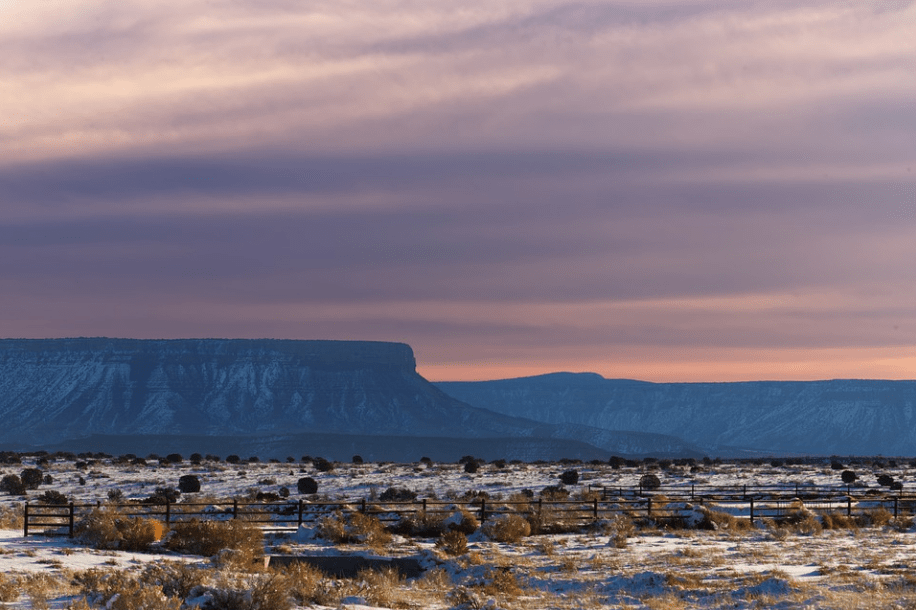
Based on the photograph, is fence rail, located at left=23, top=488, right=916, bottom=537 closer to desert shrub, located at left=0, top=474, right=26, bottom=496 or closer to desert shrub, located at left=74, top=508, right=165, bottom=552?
desert shrub, located at left=74, top=508, right=165, bottom=552

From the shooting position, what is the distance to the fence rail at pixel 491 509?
45.0 m

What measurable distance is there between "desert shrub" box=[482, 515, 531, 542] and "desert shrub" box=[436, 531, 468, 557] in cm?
320

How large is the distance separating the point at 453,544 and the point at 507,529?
426 centimetres

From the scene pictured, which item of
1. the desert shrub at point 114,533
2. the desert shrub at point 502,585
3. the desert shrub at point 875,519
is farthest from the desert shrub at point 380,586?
the desert shrub at point 875,519

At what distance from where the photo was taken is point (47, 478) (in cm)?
8200

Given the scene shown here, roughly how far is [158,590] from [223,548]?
11319mm

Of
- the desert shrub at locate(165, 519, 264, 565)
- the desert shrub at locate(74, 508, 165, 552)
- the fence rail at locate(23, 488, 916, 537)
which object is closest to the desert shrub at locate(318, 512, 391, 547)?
the fence rail at locate(23, 488, 916, 537)

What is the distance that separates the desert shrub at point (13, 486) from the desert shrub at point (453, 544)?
37706 mm

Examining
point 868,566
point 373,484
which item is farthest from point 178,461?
point 868,566

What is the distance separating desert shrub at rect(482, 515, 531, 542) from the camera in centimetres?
4294

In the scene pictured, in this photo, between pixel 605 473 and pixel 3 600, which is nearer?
pixel 3 600

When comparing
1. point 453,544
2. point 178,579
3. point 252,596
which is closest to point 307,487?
point 453,544

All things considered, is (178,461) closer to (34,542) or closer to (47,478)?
(47,478)

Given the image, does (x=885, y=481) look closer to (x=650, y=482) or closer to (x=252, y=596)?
(x=650, y=482)
